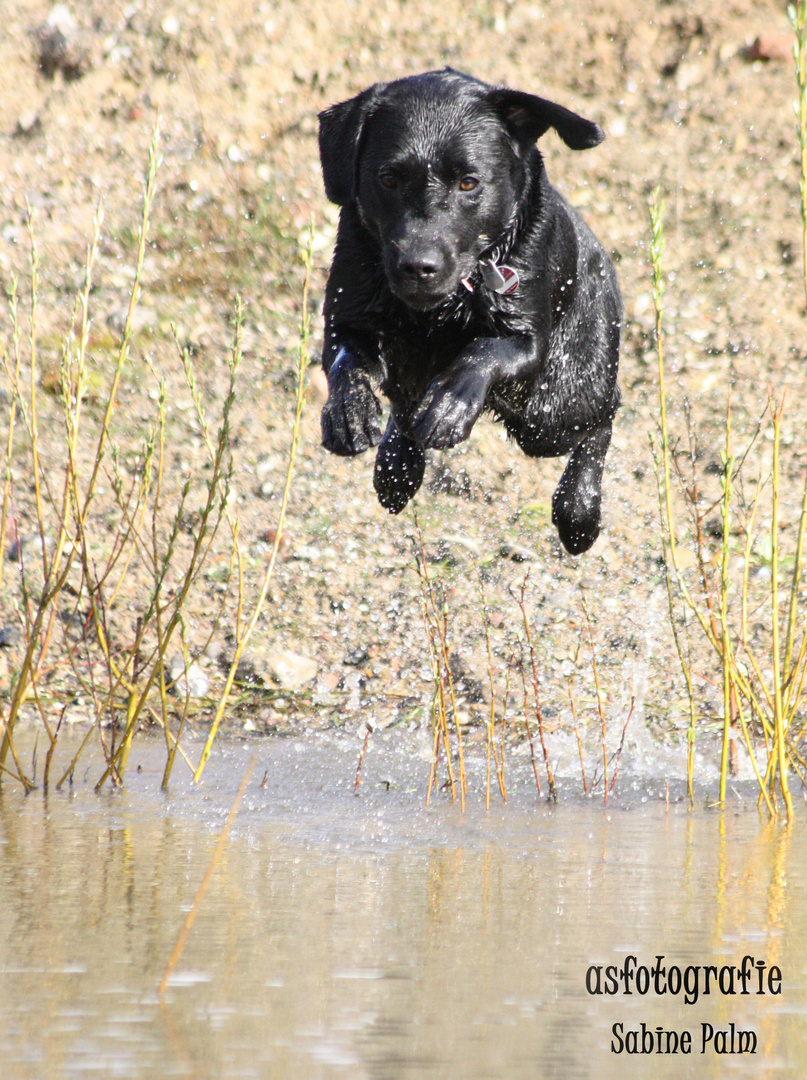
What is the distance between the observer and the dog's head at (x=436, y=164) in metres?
3.04

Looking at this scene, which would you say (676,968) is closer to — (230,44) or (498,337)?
(498,337)

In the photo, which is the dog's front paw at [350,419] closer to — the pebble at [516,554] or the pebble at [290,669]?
the pebble at [290,669]

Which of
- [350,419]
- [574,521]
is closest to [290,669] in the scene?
[574,521]

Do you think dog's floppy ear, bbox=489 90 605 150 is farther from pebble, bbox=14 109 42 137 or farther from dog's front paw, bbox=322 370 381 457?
pebble, bbox=14 109 42 137

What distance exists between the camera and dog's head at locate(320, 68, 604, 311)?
A: 120 inches

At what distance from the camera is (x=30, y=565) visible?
18.1 ft

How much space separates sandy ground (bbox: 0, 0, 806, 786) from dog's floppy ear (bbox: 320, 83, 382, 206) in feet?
6.16

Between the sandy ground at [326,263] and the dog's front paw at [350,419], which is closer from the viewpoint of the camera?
the dog's front paw at [350,419]

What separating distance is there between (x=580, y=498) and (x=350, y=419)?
1.47 metres

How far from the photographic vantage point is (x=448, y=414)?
291cm

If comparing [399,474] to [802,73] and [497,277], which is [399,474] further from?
[802,73]

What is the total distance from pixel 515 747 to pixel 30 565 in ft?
8.35

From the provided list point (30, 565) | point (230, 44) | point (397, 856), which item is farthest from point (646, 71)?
point (397, 856)

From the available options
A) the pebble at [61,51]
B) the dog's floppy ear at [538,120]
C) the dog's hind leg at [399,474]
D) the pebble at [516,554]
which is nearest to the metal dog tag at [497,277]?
the dog's floppy ear at [538,120]
